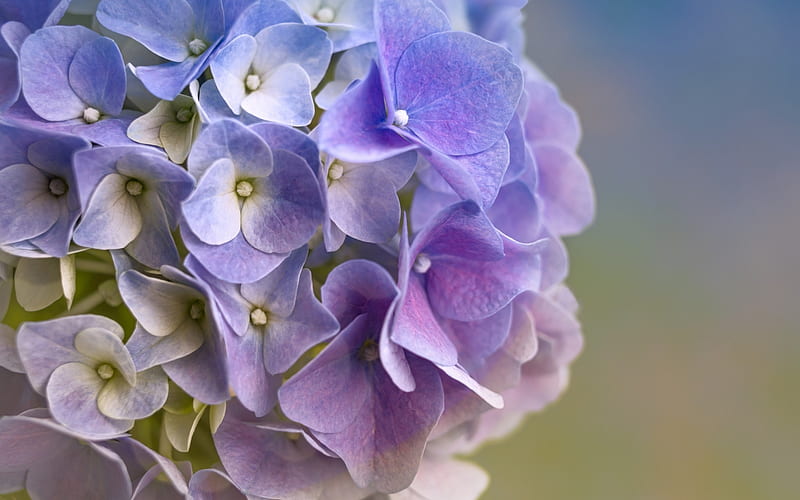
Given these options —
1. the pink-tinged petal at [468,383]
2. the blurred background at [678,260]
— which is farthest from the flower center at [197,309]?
the blurred background at [678,260]

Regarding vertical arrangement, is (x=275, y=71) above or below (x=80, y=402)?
above

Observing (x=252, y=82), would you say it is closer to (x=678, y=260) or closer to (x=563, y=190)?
(x=563, y=190)

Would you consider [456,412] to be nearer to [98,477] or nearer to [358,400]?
[358,400]

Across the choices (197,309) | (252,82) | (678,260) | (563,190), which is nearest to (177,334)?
(197,309)

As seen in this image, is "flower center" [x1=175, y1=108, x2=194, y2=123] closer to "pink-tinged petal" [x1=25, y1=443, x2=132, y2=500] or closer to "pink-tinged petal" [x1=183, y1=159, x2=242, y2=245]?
"pink-tinged petal" [x1=183, y1=159, x2=242, y2=245]

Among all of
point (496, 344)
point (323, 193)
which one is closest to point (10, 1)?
point (323, 193)

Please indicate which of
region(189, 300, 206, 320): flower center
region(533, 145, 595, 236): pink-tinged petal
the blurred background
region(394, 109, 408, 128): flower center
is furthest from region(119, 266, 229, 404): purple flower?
the blurred background

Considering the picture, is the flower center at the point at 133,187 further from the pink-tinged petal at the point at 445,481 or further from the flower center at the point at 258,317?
the pink-tinged petal at the point at 445,481
